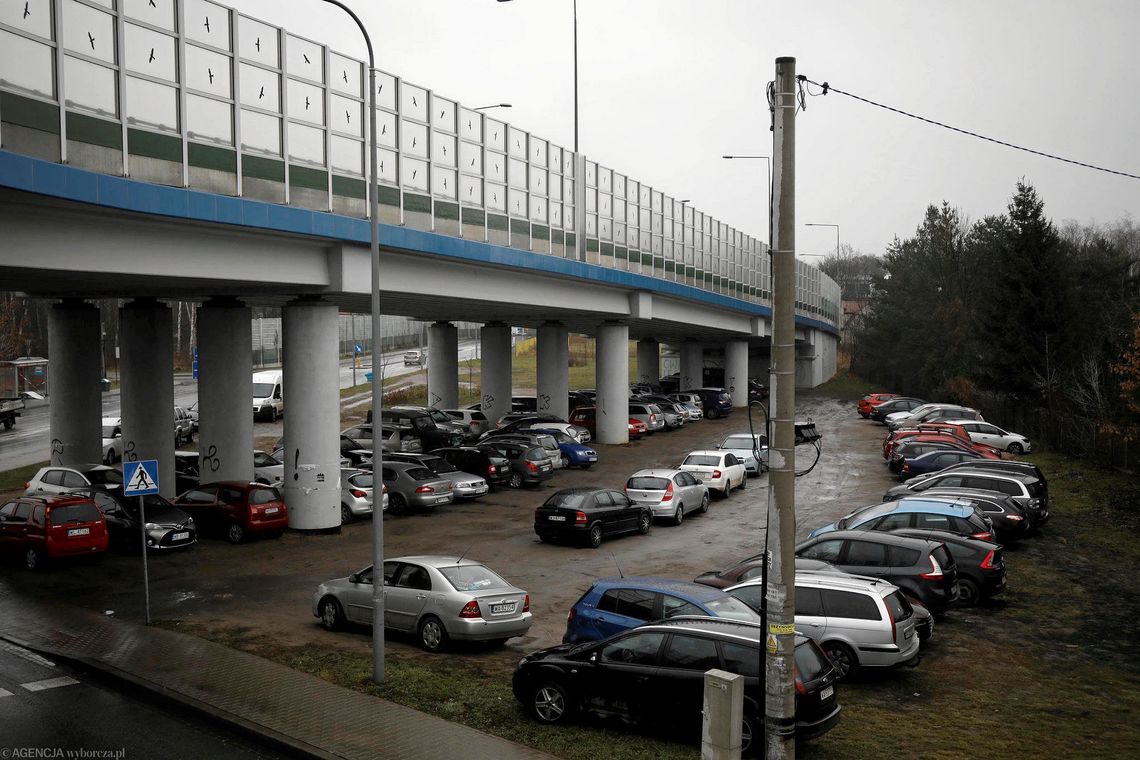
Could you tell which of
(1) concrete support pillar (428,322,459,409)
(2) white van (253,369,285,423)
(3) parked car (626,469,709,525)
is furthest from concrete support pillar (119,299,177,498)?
(1) concrete support pillar (428,322,459,409)

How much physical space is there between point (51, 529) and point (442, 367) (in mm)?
34829

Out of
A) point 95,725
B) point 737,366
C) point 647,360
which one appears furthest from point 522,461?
point 647,360

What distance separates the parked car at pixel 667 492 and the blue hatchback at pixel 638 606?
12445mm

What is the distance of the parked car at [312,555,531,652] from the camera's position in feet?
46.3

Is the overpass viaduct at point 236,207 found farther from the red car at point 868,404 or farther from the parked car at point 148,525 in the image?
the red car at point 868,404

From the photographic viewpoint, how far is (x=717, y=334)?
67.8 m

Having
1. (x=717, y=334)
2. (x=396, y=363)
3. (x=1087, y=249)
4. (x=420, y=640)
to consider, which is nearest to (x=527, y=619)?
(x=420, y=640)

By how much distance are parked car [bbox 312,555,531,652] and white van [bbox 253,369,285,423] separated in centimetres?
4087

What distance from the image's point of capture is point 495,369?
2048 inches

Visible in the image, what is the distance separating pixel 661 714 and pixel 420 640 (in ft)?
17.8

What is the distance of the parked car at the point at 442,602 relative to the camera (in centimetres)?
1412

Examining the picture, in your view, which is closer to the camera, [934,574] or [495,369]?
[934,574]

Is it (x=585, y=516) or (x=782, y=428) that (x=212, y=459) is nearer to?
(x=585, y=516)

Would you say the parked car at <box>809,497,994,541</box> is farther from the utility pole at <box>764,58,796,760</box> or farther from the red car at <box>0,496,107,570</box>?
the red car at <box>0,496,107,570</box>
